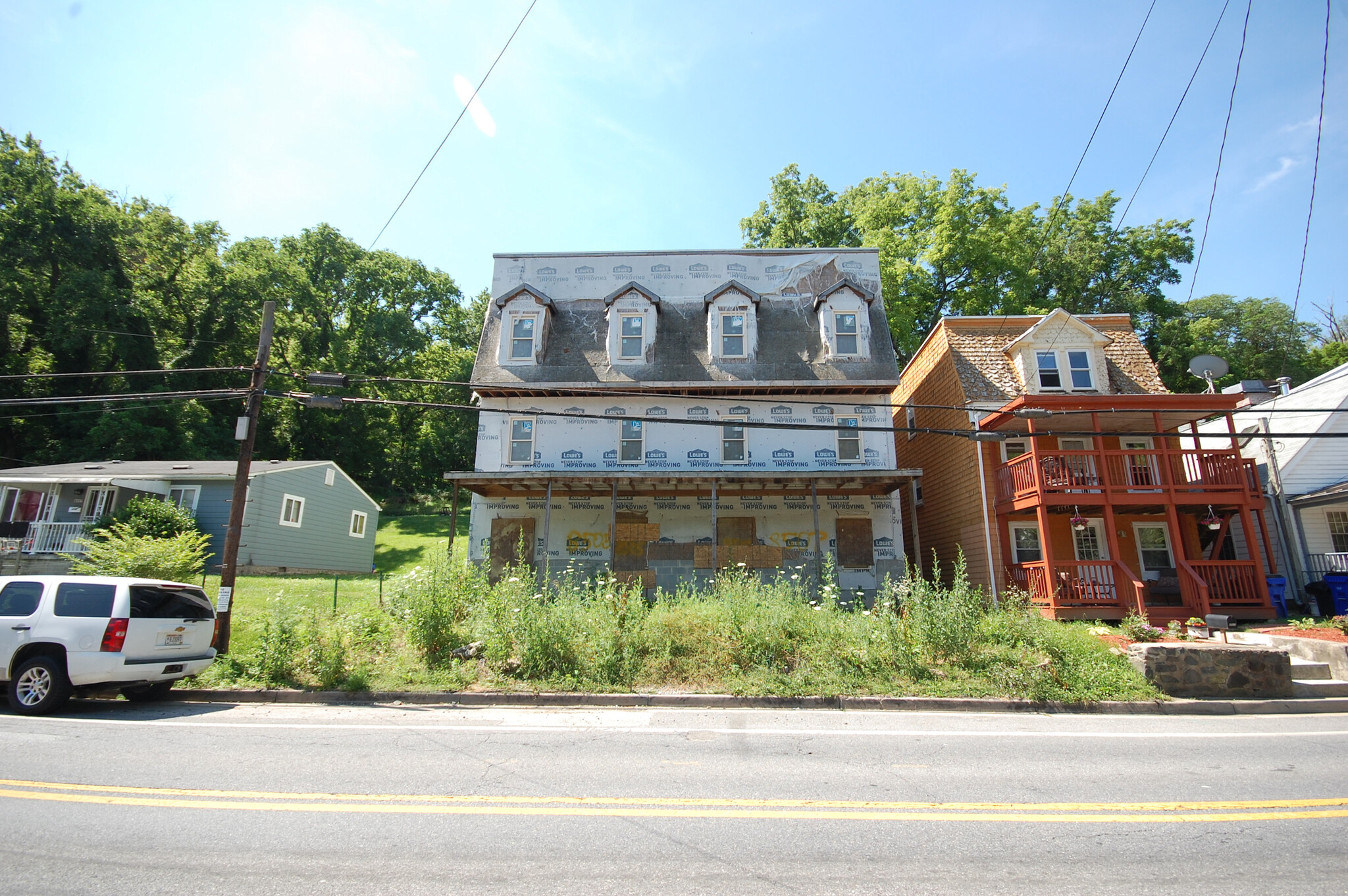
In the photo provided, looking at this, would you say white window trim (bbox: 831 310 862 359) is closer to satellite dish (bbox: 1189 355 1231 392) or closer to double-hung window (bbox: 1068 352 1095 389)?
double-hung window (bbox: 1068 352 1095 389)

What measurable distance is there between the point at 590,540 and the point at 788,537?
6.09 metres

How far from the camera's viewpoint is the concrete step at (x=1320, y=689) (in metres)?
9.27

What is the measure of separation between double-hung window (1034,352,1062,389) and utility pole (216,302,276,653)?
2026 centimetres

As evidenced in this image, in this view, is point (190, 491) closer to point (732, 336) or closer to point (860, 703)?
point (732, 336)

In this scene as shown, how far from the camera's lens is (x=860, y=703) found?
8742mm

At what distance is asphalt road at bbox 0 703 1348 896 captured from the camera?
3996 millimetres

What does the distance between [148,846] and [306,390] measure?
45128 mm

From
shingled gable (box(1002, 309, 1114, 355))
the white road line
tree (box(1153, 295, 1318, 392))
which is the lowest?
the white road line

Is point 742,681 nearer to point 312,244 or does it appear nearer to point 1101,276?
point 1101,276

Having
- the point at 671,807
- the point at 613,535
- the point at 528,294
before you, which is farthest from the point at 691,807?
the point at 528,294

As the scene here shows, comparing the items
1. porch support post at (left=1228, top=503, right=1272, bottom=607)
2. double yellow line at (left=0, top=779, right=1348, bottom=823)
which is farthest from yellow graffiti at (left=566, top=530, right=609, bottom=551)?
porch support post at (left=1228, top=503, right=1272, bottom=607)

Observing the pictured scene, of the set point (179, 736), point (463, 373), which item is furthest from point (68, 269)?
point (179, 736)

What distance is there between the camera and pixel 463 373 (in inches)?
1870

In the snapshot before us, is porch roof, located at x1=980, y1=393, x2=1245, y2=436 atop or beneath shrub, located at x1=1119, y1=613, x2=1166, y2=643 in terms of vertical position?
atop
